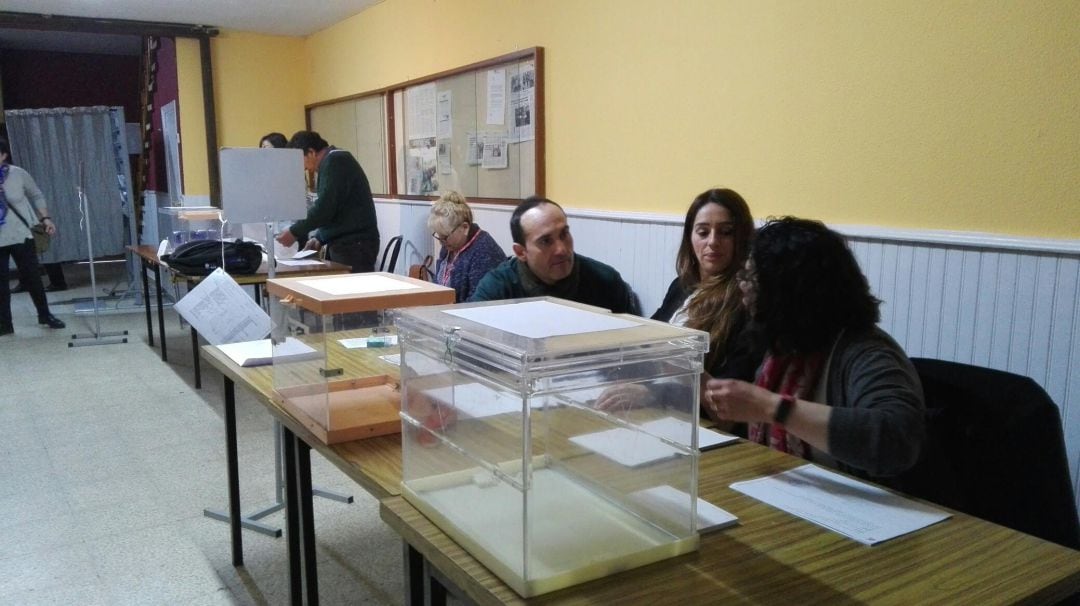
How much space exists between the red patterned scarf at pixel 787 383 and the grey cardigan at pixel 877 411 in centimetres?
6

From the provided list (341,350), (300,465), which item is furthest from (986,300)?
(300,465)

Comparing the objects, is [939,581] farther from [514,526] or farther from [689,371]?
[514,526]

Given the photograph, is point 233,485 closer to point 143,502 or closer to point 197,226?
point 143,502

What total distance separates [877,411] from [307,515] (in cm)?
135

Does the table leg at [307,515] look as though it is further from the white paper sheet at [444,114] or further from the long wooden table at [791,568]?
the white paper sheet at [444,114]

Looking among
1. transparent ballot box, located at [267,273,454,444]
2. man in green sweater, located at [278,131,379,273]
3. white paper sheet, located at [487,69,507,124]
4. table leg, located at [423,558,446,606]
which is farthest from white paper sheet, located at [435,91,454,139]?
table leg, located at [423,558,446,606]

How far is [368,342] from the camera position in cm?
178

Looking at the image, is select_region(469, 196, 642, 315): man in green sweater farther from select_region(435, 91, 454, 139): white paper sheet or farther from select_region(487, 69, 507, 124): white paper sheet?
select_region(435, 91, 454, 139): white paper sheet

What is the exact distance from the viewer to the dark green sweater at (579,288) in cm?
251

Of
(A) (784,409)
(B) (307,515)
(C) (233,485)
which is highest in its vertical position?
(A) (784,409)

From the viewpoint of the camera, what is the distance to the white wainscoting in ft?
6.17

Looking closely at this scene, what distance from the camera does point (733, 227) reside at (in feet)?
7.37

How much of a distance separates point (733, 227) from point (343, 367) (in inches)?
46.2

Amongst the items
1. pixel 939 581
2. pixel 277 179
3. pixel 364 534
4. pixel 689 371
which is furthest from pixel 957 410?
pixel 277 179
